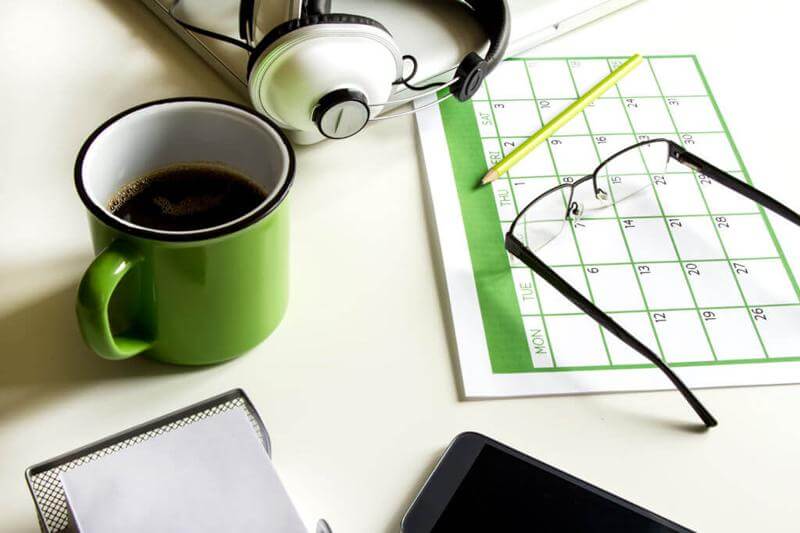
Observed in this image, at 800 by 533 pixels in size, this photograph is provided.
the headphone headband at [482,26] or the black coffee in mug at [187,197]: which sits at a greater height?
the headphone headband at [482,26]

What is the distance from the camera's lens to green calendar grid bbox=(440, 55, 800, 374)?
0.58 meters

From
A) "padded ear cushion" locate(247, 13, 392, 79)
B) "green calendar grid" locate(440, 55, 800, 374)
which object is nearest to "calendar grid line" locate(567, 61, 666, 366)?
"green calendar grid" locate(440, 55, 800, 374)

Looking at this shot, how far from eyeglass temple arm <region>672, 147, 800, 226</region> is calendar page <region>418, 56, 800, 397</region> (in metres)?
0.01

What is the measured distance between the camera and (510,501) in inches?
19.1

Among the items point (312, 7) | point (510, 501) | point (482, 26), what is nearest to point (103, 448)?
point (510, 501)

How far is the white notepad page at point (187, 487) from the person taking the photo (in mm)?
403

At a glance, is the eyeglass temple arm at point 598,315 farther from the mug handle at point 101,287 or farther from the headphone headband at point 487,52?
the mug handle at point 101,287

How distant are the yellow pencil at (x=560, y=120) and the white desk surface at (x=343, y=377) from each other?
7 centimetres

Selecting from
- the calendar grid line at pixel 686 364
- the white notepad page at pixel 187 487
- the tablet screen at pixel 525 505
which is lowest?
the tablet screen at pixel 525 505

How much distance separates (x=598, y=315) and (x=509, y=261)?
0.27 ft

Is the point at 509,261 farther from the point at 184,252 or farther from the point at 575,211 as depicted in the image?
the point at 184,252

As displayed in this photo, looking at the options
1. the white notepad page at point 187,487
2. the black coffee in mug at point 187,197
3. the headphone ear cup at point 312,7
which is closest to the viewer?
the white notepad page at point 187,487

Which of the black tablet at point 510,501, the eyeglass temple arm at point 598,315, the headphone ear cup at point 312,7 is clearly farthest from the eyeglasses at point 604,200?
the headphone ear cup at point 312,7

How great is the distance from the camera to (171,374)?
1.75 feet
